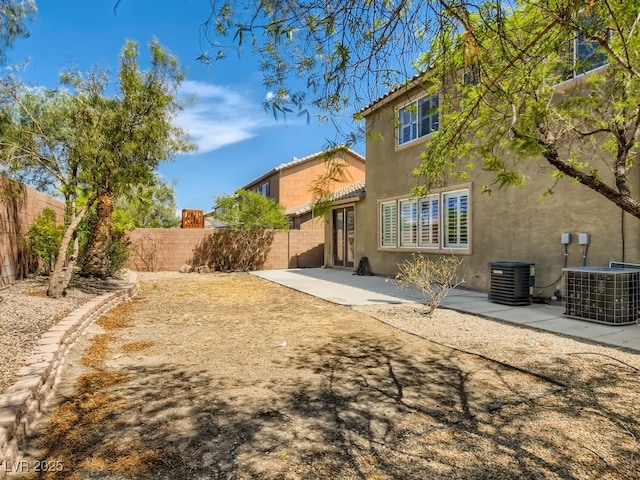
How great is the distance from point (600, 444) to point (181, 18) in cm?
511

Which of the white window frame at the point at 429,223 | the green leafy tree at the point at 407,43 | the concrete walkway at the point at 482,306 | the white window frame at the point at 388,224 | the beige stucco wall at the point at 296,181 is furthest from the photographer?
the beige stucco wall at the point at 296,181

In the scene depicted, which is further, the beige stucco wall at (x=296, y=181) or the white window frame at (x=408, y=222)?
the beige stucco wall at (x=296, y=181)

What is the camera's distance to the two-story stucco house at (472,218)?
7.55m

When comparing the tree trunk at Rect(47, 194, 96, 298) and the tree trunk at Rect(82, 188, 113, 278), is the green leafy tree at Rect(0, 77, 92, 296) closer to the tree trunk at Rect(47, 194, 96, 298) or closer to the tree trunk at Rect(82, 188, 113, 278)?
the tree trunk at Rect(47, 194, 96, 298)

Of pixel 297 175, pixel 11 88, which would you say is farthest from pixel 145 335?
pixel 297 175

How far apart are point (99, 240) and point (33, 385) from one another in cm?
830

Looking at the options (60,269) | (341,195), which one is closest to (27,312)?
(60,269)

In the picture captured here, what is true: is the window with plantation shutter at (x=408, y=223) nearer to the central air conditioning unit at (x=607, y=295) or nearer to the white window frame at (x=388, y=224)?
the white window frame at (x=388, y=224)

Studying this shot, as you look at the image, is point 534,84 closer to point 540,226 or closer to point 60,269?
point 540,226

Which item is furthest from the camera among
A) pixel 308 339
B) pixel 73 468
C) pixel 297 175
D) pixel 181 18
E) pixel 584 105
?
pixel 297 175

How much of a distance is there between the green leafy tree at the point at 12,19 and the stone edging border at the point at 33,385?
3.62 meters

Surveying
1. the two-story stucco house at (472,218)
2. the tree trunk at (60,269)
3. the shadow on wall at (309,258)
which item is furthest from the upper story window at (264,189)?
the tree trunk at (60,269)

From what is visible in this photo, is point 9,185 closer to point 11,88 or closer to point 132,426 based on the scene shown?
point 11,88

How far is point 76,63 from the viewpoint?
26.1 ft
